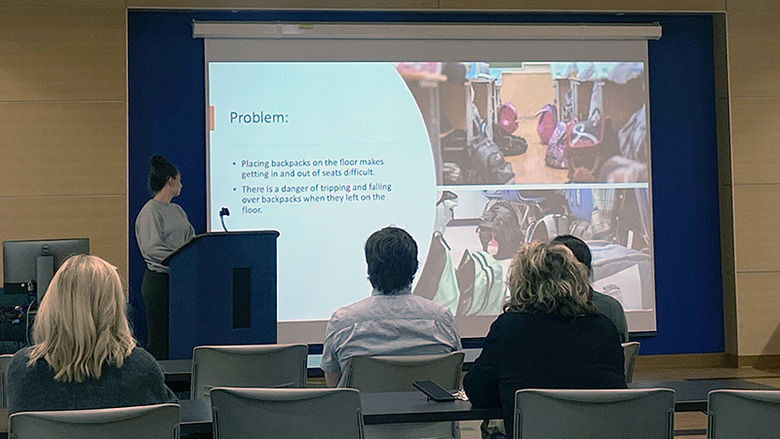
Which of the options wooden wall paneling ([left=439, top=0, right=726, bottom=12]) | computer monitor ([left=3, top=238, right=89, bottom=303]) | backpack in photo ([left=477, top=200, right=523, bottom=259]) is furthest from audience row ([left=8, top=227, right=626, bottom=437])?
wooden wall paneling ([left=439, top=0, right=726, bottom=12])

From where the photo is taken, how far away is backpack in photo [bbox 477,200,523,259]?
741 cm

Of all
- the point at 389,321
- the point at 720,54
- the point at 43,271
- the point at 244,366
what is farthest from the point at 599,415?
the point at 720,54

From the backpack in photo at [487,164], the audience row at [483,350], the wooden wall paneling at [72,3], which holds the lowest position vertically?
the audience row at [483,350]

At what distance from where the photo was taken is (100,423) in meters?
2.18

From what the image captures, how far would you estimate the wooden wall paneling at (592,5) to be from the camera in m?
7.33

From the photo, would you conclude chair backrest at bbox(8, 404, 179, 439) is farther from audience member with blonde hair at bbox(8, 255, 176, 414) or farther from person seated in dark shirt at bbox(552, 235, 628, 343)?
person seated in dark shirt at bbox(552, 235, 628, 343)

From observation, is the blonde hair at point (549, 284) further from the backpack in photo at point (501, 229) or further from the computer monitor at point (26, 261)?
A: the backpack in photo at point (501, 229)

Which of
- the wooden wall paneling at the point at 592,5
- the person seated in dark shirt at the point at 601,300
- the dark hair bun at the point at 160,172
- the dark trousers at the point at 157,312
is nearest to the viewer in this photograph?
the person seated in dark shirt at the point at 601,300

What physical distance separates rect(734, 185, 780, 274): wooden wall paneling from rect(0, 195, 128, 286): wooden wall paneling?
4791 millimetres

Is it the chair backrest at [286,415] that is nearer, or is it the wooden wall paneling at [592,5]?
the chair backrest at [286,415]

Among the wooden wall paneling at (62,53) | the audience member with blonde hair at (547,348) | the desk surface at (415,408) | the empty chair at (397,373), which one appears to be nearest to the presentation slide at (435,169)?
the wooden wall paneling at (62,53)

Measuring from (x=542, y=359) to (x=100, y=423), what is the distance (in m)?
1.20

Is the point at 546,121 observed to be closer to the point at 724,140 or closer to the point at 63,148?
the point at 724,140

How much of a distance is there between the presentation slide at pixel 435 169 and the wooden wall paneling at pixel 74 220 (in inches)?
28.0
